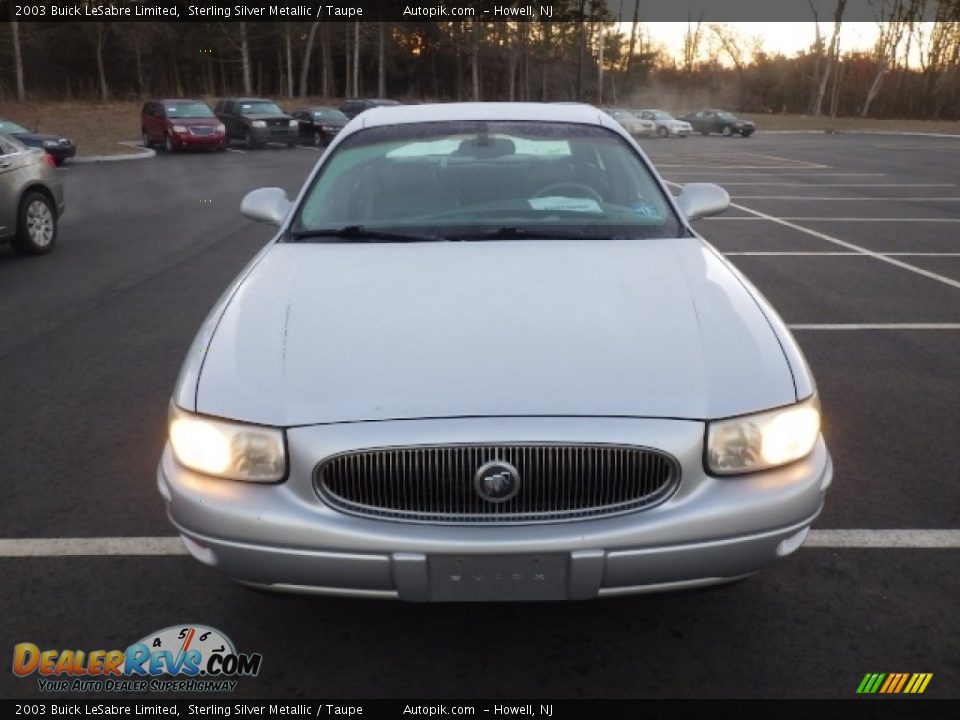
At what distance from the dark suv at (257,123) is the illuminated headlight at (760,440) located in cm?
2911

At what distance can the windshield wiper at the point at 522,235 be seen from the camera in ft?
12.0

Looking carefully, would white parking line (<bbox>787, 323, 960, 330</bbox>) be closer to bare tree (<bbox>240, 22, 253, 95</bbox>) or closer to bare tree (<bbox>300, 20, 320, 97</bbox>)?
bare tree (<bbox>240, 22, 253, 95</bbox>)

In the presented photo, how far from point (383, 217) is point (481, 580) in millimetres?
1950

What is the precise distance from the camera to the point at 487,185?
4027mm

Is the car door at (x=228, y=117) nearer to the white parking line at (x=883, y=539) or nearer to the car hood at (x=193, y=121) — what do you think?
the car hood at (x=193, y=121)

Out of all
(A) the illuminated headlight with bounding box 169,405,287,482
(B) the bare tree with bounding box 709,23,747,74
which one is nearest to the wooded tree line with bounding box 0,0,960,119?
(B) the bare tree with bounding box 709,23,747,74

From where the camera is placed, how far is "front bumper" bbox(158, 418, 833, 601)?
2342mm

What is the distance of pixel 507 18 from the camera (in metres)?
63.7

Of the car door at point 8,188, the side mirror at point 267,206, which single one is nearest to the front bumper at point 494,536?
the side mirror at point 267,206

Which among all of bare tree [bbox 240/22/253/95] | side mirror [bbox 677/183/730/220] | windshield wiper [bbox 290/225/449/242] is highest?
bare tree [bbox 240/22/253/95]

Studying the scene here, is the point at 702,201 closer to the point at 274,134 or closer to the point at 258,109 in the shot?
the point at 274,134

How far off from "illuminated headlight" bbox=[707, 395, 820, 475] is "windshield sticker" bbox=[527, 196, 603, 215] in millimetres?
1591

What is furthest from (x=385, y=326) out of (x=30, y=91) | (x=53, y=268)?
(x=30, y=91)

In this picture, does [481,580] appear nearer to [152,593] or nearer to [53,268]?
[152,593]
